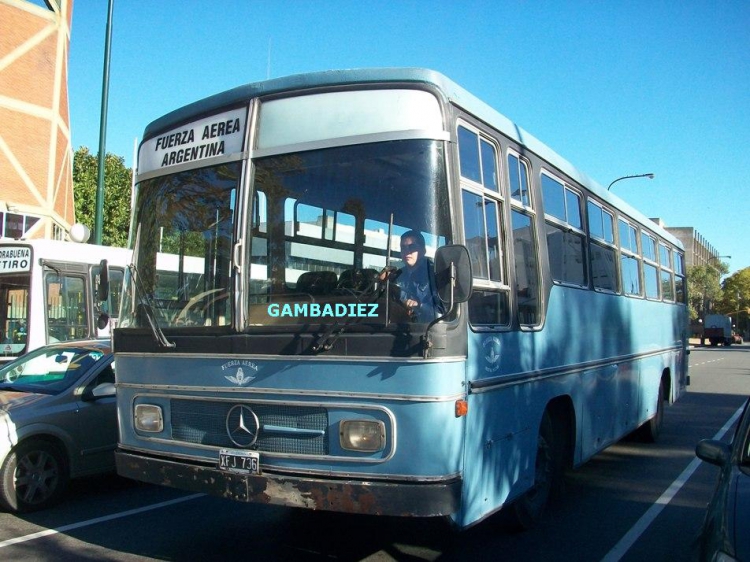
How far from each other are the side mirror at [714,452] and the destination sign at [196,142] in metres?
3.54

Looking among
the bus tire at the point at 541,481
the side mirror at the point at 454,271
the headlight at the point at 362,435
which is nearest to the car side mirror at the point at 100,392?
the headlight at the point at 362,435

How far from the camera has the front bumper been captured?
431 centimetres

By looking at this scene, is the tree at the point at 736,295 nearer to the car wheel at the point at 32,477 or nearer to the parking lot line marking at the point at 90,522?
the parking lot line marking at the point at 90,522

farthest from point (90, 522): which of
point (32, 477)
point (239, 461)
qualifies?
point (239, 461)

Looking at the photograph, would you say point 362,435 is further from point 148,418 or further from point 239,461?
point 148,418

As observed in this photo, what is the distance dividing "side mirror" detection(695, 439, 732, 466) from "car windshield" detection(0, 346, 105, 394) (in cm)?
594

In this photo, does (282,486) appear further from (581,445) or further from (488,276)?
(581,445)

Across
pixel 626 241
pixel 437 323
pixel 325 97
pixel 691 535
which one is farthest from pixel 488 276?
pixel 626 241

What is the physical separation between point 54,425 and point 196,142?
3.46 m

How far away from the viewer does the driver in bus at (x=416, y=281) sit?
14.5 ft

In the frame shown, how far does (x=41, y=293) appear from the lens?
11914mm

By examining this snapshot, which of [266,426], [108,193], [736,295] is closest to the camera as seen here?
[266,426]

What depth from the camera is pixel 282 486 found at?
4.56 m

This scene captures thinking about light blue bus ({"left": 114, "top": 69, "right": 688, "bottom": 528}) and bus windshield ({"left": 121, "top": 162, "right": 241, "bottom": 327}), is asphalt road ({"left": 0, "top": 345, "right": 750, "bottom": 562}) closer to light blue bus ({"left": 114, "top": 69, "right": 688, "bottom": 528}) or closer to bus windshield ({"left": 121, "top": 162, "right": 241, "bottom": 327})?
light blue bus ({"left": 114, "top": 69, "right": 688, "bottom": 528})
